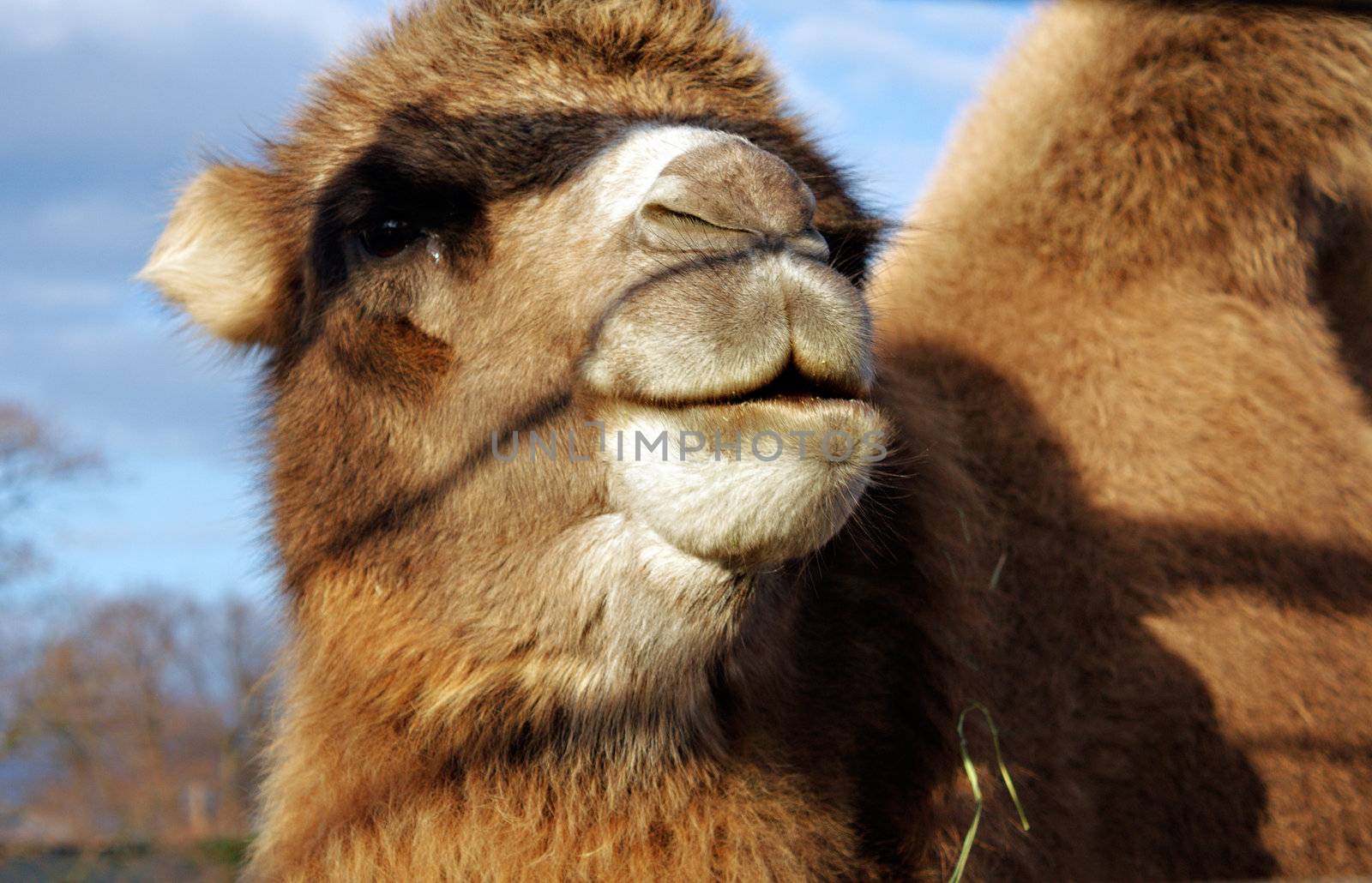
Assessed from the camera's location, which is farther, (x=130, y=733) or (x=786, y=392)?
(x=130, y=733)

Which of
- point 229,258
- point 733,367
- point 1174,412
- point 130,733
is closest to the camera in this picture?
point 733,367

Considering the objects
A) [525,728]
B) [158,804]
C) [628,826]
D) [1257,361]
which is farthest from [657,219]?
[158,804]

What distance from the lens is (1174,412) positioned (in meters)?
4.11

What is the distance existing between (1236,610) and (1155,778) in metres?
0.62

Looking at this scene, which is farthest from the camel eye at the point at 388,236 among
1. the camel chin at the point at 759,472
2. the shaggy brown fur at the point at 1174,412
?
the shaggy brown fur at the point at 1174,412

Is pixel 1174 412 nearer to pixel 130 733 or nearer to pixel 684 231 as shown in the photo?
pixel 684 231

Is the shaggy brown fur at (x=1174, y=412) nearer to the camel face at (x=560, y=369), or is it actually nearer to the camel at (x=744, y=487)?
the camel at (x=744, y=487)

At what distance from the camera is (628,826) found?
289cm

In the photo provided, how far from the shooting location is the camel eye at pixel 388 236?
3.03 metres

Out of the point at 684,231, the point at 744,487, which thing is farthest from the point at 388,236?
the point at 744,487

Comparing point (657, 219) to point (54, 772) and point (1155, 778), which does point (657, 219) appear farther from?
point (54, 772)

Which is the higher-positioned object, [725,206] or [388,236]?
[725,206]

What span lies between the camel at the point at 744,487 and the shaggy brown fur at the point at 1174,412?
16 mm

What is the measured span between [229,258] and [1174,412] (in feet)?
10.4
